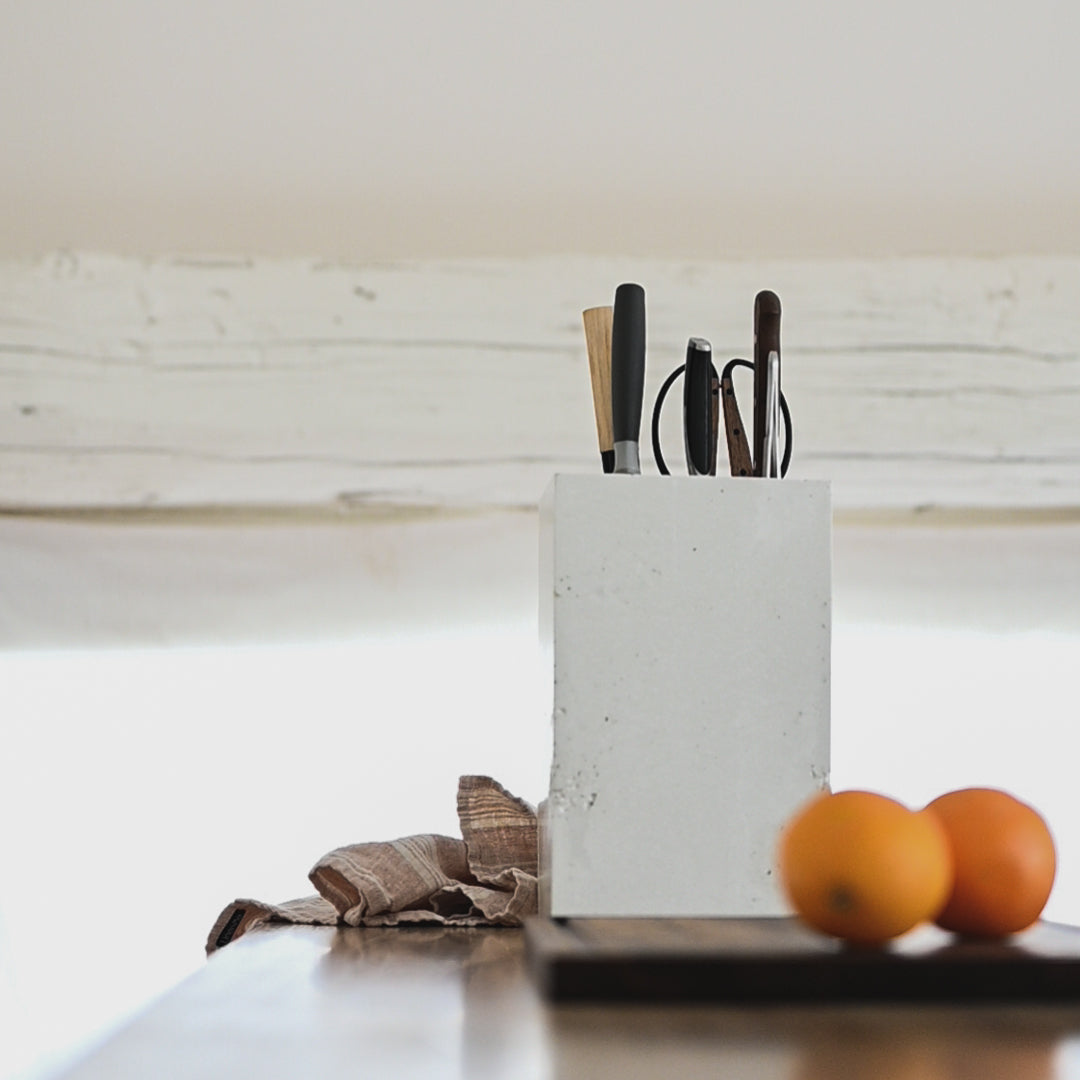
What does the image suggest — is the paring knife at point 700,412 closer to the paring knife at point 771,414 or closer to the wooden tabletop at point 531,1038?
the paring knife at point 771,414

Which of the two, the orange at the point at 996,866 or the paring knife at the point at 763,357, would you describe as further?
the paring knife at the point at 763,357

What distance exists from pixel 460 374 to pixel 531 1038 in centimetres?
156

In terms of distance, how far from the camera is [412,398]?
6.61 feet

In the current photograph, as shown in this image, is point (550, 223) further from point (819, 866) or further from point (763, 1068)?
point (763, 1068)

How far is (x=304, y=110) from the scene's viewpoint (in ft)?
6.55

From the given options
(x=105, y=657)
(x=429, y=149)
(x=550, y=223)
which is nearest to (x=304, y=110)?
(x=429, y=149)

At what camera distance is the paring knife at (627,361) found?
945 millimetres

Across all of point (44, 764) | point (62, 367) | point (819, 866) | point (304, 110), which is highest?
point (304, 110)

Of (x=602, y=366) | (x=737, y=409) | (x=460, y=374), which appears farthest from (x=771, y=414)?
(x=460, y=374)

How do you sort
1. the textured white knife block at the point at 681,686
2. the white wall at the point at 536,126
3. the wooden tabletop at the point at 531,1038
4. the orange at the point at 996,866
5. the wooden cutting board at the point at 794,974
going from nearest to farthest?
the wooden tabletop at the point at 531,1038 < the wooden cutting board at the point at 794,974 < the orange at the point at 996,866 < the textured white knife block at the point at 681,686 < the white wall at the point at 536,126

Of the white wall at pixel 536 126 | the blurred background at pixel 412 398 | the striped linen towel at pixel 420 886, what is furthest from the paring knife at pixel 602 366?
the white wall at pixel 536 126

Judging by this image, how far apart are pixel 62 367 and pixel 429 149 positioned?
2.01 feet

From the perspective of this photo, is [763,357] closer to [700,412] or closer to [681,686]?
[700,412]

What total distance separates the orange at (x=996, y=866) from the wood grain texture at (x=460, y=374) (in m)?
1.31
